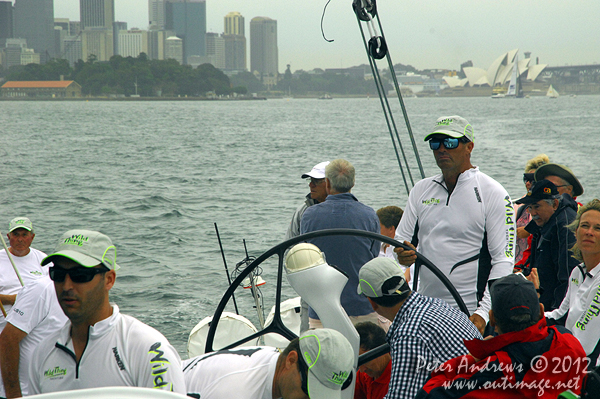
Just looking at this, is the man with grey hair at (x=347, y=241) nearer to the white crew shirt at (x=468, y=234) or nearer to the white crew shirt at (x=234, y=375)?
the white crew shirt at (x=468, y=234)

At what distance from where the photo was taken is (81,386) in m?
2.12

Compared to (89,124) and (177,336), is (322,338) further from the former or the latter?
(89,124)

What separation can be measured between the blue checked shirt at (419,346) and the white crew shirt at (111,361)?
787 millimetres

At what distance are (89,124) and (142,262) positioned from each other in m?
51.1

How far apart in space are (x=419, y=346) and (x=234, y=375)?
27.3 inches

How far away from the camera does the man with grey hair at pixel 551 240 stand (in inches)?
136

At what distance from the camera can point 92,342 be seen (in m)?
2.16

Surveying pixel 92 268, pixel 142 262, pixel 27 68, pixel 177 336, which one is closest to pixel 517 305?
pixel 92 268

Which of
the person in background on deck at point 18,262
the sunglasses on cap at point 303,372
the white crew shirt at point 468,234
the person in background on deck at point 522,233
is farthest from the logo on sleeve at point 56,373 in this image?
the person in background on deck at point 522,233

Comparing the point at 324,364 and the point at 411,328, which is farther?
the point at 411,328

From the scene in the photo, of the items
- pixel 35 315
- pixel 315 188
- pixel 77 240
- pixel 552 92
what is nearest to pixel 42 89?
pixel 552 92

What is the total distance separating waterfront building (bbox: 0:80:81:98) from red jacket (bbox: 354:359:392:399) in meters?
120

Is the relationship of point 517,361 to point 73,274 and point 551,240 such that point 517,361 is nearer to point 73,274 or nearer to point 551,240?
point 73,274

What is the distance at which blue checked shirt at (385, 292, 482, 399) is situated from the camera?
7.45ft
